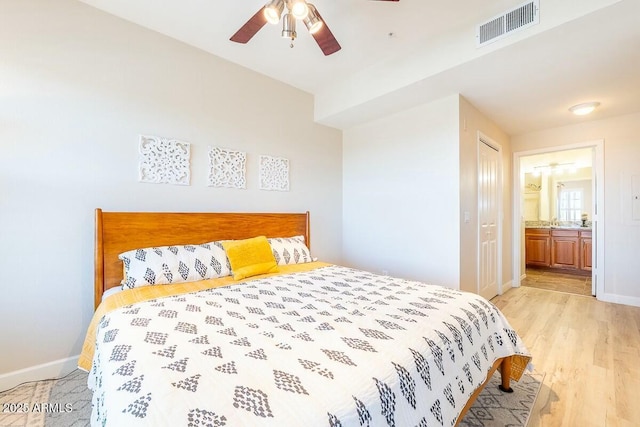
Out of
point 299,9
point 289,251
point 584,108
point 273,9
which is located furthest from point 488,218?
point 273,9

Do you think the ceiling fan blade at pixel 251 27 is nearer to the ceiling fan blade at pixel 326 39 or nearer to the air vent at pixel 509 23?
the ceiling fan blade at pixel 326 39

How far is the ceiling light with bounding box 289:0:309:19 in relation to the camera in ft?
5.17

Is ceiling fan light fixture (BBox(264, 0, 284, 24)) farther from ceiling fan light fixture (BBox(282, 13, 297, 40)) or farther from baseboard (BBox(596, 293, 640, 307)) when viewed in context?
baseboard (BBox(596, 293, 640, 307))

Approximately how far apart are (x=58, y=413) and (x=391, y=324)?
2.05 metres

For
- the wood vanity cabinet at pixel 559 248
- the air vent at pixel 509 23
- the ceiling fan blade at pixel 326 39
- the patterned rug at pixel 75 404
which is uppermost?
the air vent at pixel 509 23

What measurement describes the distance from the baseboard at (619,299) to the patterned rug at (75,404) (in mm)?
2668

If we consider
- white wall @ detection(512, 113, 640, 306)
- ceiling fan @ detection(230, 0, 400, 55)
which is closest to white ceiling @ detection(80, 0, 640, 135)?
white wall @ detection(512, 113, 640, 306)

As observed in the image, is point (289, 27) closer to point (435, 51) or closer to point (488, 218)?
point (435, 51)

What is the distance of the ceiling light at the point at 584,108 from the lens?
3096 mm

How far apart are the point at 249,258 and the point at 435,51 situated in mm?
2498

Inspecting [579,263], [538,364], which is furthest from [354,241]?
[579,263]

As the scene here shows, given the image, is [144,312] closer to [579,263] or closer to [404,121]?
[404,121]

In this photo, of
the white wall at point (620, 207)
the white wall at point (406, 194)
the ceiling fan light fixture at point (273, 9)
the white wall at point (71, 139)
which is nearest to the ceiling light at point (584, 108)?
the white wall at point (620, 207)

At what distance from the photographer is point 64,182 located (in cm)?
204
